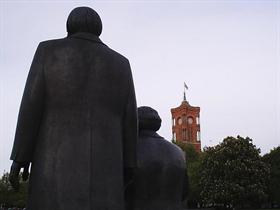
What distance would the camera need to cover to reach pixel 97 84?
473cm

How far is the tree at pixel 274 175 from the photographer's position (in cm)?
4762

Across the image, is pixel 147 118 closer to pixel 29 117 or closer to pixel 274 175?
pixel 29 117

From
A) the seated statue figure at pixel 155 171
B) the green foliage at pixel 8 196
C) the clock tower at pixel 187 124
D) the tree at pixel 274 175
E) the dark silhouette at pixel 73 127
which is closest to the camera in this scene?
the dark silhouette at pixel 73 127

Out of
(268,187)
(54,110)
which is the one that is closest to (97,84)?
(54,110)

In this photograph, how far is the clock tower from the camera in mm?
117250

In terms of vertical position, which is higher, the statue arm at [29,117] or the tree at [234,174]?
the tree at [234,174]

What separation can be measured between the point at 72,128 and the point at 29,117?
43 cm

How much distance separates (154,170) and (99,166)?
168 cm

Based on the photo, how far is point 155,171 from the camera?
6.15m

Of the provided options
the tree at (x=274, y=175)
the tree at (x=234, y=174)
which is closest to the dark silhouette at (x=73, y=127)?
the tree at (x=234, y=174)

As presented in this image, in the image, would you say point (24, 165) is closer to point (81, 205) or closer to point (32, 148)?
point (32, 148)

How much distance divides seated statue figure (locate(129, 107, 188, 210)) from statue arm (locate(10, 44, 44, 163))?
1.86 meters

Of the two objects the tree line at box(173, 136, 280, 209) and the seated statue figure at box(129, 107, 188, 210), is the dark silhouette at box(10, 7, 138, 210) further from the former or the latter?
the tree line at box(173, 136, 280, 209)

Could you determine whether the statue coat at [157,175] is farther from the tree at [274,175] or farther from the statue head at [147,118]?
the tree at [274,175]
